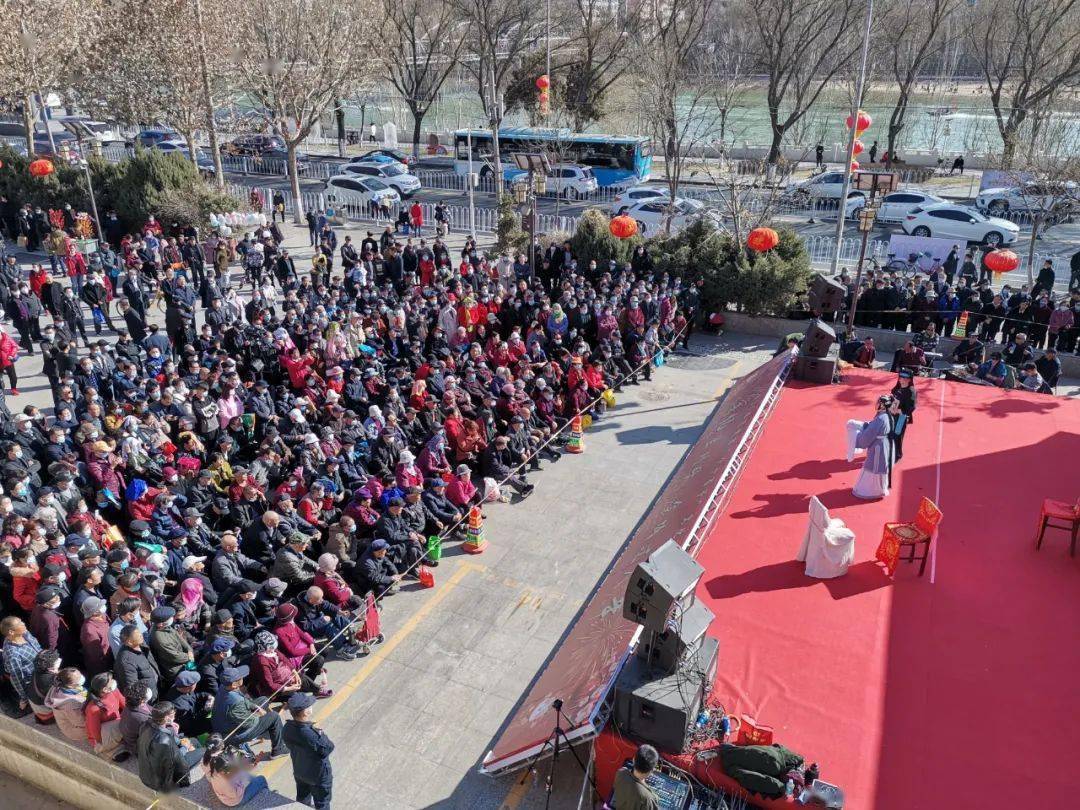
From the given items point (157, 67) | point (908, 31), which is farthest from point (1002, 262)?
point (157, 67)

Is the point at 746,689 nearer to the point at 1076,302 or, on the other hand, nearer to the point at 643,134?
the point at 1076,302

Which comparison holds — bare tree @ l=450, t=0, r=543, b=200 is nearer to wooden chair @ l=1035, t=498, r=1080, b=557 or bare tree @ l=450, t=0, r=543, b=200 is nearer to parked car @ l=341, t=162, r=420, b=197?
parked car @ l=341, t=162, r=420, b=197

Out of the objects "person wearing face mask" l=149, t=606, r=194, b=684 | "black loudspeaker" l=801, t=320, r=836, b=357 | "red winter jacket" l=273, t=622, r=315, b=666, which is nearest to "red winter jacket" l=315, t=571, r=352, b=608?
"red winter jacket" l=273, t=622, r=315, b=666

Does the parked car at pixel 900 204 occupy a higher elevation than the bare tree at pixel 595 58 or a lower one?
lower

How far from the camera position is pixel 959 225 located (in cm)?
2747

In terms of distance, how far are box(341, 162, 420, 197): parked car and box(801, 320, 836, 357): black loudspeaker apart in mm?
24161

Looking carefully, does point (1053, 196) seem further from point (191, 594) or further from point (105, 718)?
point (105, 718)

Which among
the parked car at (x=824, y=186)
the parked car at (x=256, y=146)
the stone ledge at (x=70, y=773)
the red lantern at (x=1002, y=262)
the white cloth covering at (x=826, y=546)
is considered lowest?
the stone ledge at (x=70, y=773)

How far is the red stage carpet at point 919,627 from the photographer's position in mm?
7172

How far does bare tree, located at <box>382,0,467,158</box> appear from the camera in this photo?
40.4 m

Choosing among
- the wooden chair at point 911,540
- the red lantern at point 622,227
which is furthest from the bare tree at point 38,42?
the wooden chair at point 911,540

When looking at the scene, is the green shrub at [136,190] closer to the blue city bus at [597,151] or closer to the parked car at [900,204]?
the blue city bus at [597,151]

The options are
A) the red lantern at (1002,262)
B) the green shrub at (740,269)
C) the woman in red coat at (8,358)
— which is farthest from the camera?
the green shrub at (740,269)

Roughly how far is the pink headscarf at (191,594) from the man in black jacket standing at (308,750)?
8.11ft
